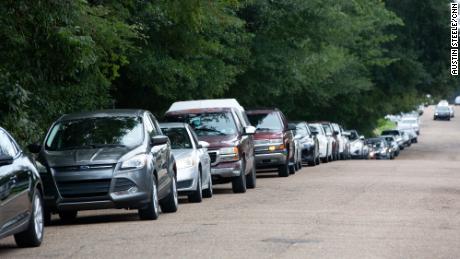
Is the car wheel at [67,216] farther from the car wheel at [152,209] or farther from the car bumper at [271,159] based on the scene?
the car bumper at [271,159]

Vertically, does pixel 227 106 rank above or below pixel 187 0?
below

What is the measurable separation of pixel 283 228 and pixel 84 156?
10.5 feet

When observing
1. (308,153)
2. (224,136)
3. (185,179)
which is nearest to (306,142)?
(308,153)

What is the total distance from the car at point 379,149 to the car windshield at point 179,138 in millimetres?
39615

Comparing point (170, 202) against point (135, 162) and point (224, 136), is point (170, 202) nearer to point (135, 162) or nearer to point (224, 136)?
point (135, 162)

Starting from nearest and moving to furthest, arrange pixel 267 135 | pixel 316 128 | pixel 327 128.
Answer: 1. pixel 267 135
2. pixel 316 128
3. pixel 327 128

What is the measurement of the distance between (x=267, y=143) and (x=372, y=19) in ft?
80.5

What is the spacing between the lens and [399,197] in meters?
22.7

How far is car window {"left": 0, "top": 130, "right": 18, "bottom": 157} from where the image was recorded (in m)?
14.1

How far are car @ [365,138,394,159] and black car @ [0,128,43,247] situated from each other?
48.1 meters

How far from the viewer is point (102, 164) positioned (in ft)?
56.5

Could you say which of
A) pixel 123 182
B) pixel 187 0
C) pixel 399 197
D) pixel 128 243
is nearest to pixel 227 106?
pixel 187 0

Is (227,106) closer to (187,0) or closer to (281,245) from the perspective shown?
(187,0)

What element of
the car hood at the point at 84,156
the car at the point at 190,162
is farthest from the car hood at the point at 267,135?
the car hood at the point at 84,156
